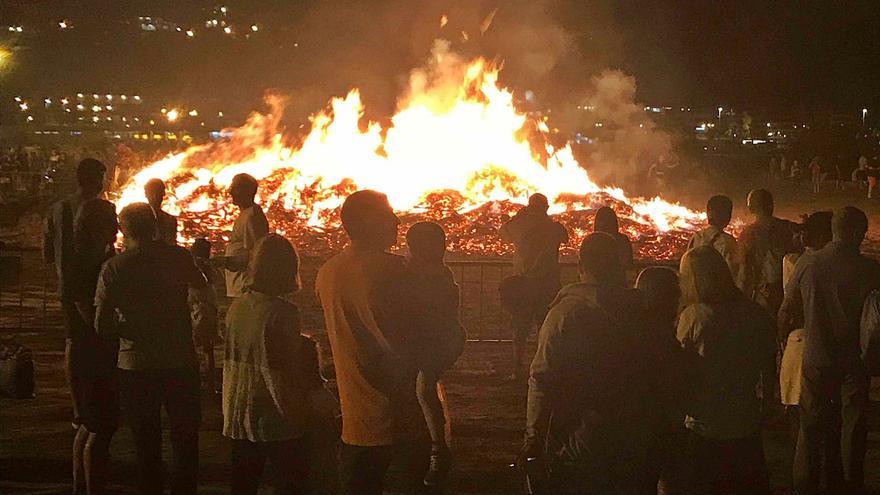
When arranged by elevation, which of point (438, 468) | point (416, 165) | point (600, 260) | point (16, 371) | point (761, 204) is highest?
point (416, 165)

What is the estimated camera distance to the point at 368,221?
14.4 feet

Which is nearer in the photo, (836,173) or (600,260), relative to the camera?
(600,260)

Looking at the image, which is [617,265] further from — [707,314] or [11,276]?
[11,276]

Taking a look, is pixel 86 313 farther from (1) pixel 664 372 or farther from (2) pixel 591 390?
A: (1) pixel 664 372

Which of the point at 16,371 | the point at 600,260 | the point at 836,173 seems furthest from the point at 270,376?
the point at 836,173

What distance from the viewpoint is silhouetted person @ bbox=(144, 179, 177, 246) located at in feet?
25.3

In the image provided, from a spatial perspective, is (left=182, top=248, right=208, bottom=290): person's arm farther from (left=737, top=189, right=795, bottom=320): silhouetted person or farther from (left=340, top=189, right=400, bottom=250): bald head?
(left=737, top=189, right=795, bottom=320): silhouetted person

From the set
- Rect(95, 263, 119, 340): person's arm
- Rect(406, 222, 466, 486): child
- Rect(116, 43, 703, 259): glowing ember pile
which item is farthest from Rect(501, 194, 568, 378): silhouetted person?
Rect(116, 43, 703, 259): glowing ember pile

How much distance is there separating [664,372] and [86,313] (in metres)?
3.44

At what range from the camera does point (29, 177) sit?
1212 inches

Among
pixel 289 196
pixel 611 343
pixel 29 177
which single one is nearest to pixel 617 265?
pixel 611 343

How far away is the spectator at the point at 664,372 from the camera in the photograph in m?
4.19

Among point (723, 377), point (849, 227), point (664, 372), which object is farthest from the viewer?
point (849, 227)

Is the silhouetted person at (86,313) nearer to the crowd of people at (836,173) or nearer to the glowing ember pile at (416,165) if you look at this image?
the glowing ember pile at (416,165)
